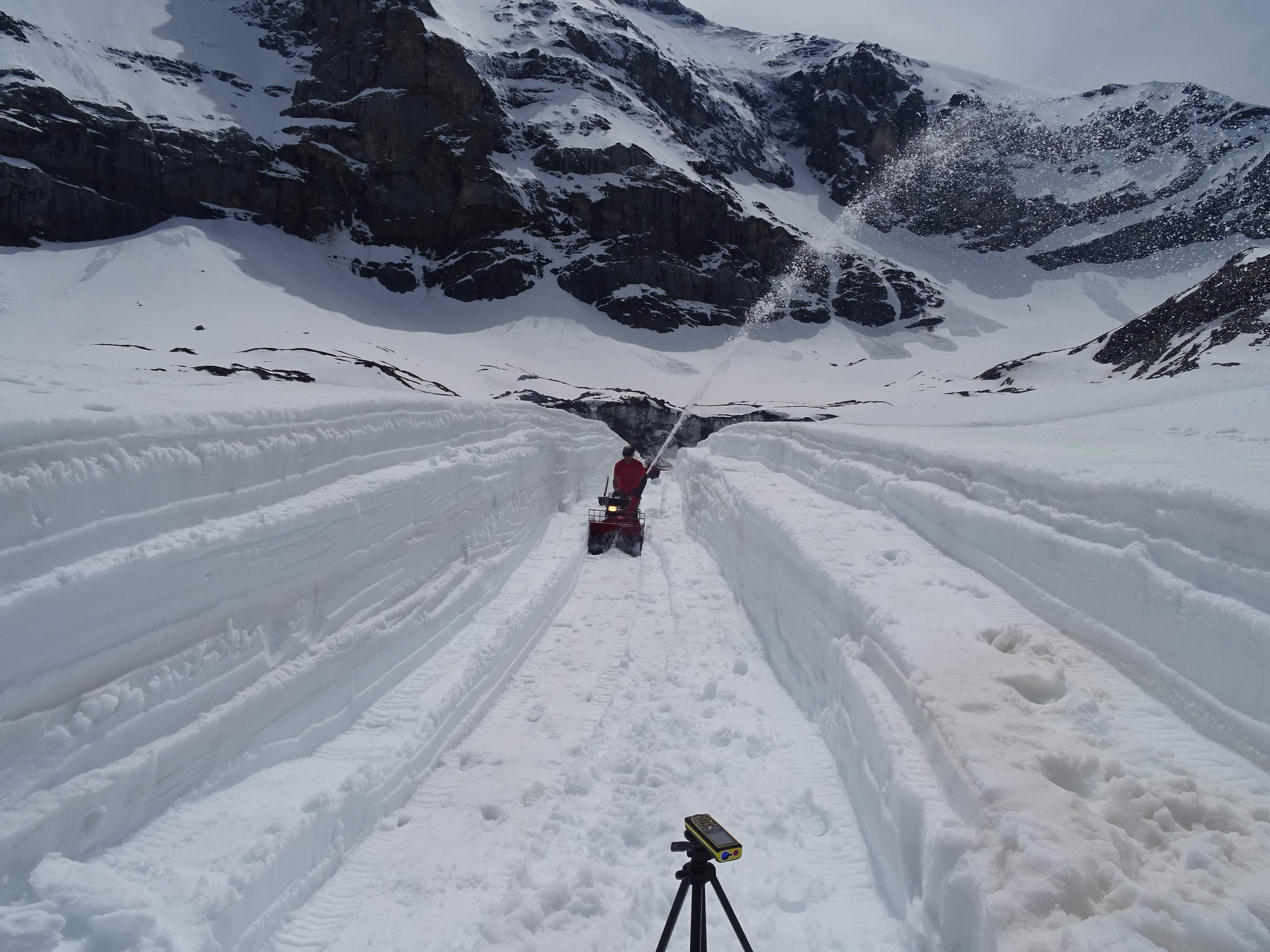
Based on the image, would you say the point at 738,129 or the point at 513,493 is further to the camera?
the point at 738,129

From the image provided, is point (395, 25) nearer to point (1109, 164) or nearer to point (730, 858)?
point (730, 858)

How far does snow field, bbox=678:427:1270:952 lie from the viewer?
5.86 feet

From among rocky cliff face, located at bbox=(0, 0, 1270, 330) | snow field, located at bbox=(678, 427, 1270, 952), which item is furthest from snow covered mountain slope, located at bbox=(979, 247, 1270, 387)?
rocky cliff face, located at bbox=(0, 0, 1270, 330)

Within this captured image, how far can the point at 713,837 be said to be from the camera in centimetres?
186

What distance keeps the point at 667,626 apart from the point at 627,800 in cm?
291

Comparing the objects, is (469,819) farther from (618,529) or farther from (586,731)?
A: (618,529)

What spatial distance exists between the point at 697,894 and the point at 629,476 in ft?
28.2

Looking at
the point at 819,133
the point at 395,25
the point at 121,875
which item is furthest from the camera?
the point at 819,133

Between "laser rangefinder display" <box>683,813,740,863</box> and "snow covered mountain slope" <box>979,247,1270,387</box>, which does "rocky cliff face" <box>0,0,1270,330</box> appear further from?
"laser rangefinder display" <box>683,813,740,863</box>

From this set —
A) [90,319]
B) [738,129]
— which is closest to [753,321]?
[738,129]

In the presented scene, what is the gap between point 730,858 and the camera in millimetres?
1733

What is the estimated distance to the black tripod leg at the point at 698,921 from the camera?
1.87m

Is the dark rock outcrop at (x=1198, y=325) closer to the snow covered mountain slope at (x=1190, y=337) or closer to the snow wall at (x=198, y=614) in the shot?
the snow covered mountain slope at (x=1190, y=337)

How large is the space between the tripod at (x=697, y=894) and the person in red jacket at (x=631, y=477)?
324 inches
